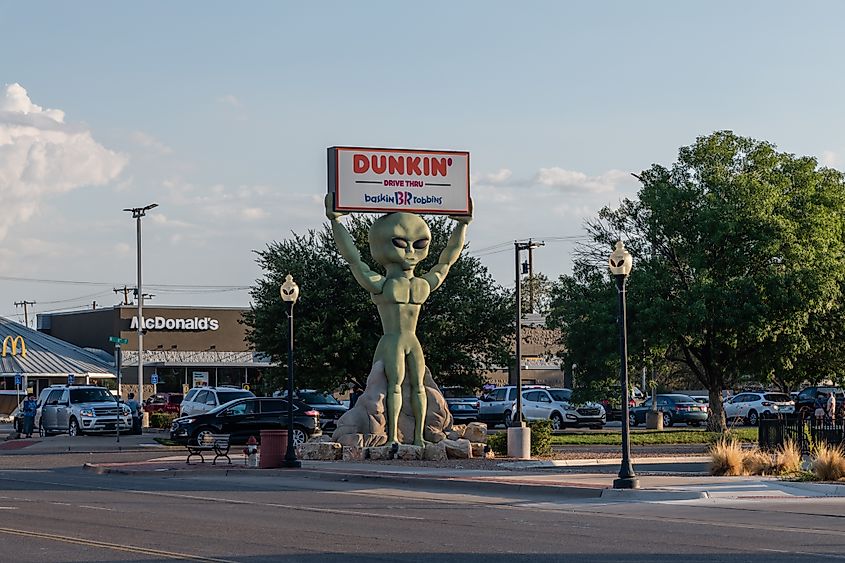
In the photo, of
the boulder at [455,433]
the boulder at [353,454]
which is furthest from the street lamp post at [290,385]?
the boulder at [455,433]

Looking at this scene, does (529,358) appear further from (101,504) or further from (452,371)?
(101,504)

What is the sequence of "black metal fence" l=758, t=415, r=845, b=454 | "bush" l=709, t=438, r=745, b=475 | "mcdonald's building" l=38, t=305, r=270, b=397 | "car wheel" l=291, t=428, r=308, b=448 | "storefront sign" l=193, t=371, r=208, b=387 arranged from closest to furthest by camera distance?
1. "bush" l=709, t=438, r=745, b=475
2. "black metal fence" l=758, t=415, r=845, b=454
3. "car wheel" l=291, t=428, r=308, b=448
4. "storefront sign" l=193, t=371, r=208, b=387
5. "mcdonald's building" l=38, t=305, r=270, b=397

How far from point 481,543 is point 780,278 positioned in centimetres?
2769

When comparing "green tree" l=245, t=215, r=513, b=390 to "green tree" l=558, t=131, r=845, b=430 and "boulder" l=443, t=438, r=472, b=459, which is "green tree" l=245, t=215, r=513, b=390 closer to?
"green tree" l=558, t=131, r=845, b=430

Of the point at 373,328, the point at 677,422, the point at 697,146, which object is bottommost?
the point at 677,422

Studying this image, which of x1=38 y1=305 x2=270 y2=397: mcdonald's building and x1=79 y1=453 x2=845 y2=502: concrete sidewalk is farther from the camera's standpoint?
x1=38 y1=305 x2=270 y2=397: mcdonald's building

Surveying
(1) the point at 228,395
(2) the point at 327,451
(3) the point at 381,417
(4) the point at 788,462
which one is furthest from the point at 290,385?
(1) the point at 228,395

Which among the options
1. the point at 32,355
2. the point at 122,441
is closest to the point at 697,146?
the point at 122,441

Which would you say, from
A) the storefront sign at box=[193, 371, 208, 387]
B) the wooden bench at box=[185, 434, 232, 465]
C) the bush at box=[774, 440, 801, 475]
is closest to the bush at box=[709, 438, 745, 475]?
the bush at box=[774, 440, 801, 475]

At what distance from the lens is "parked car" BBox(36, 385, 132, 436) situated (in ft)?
151

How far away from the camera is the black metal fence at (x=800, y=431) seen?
2614 cm

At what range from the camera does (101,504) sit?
20547mm

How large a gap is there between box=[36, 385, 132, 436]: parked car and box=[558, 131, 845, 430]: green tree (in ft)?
55.6

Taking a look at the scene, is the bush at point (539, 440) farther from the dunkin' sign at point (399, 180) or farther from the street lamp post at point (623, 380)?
the street lamp post at point (623, 380)
